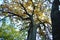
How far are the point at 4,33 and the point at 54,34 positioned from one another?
19636 millimetres

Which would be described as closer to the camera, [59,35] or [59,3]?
[59,35]

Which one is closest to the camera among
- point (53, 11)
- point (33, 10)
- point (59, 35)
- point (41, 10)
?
point (59, 35)

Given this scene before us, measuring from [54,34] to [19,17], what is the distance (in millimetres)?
10824

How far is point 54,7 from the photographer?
5426 millimetres

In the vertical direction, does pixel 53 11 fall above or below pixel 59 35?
above

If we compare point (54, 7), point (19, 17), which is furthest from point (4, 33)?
point (54, 7)

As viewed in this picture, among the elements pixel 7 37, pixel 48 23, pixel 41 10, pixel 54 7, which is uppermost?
pixel 54 7

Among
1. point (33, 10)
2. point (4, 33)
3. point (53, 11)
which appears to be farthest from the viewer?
point (4, 33)

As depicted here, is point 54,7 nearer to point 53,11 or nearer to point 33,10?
point 53,11

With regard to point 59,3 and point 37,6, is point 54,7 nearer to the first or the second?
point 59,3

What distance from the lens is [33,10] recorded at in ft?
49.9

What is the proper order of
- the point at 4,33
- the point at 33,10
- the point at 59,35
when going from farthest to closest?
the point at 4,33
the point at 33,10
the point at 59,35

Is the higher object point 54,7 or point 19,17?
point 54,7

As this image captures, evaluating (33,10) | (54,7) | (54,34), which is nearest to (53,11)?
(54,7)
